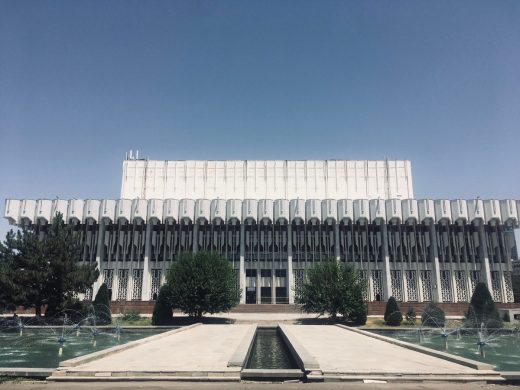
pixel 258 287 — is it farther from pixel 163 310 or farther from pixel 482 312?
pixel 482 312

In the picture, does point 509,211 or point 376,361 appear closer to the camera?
point 376,361

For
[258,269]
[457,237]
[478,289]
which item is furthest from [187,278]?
[457,237]

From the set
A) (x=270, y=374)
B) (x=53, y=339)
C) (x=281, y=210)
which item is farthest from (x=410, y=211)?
(x=270, y=374)

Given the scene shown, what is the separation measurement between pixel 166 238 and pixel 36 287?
79.1ft

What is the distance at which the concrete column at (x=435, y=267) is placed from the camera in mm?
51094

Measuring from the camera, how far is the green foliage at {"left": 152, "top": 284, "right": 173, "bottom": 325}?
3356cm

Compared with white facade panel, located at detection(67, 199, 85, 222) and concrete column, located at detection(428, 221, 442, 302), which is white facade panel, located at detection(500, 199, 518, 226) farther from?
white facade panel, located at detection(67, 199, 85, 222)

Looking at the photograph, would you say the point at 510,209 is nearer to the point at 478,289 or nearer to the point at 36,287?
the point at 478,289

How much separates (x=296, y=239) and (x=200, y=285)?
73.4ft

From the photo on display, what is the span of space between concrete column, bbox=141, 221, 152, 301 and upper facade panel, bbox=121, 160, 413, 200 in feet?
32.5

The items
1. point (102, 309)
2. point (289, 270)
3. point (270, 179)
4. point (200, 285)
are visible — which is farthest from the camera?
point (270, 179)

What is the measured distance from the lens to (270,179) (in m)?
62.5

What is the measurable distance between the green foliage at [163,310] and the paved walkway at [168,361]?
14628 mm

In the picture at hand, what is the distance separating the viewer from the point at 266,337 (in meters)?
25.6
